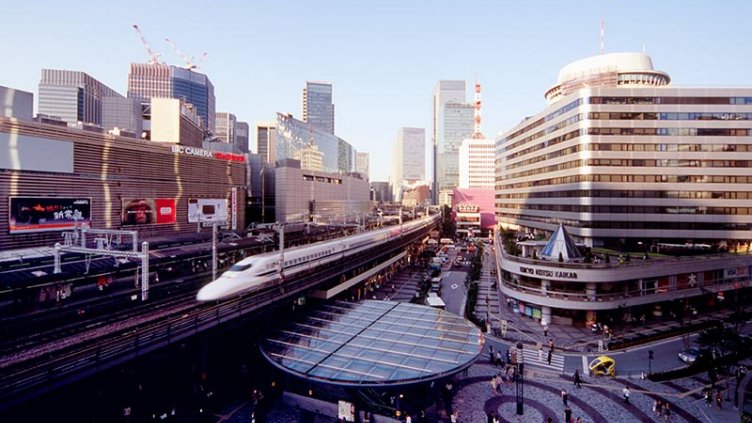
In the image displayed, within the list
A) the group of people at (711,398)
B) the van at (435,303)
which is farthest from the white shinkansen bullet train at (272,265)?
the group of people at (711,398)

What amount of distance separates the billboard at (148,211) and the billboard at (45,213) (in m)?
6.14

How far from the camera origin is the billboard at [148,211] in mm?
60562

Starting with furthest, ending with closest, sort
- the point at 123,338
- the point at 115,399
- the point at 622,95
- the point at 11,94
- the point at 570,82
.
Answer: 1. the point at 570,82
2. the point at 622,95
3. the point at 11,94
4. the point at 115,399
5. the point at 123,338

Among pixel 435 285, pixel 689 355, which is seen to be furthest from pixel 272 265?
pixel 689 355

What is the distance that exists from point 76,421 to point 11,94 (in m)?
45.9

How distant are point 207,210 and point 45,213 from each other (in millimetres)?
28557

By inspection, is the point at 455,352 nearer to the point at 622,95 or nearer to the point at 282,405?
the point at 282,405

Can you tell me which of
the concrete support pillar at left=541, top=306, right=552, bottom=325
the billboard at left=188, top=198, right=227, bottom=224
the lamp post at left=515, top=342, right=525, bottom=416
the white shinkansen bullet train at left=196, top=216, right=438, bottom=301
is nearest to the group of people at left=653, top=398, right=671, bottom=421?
the lamp post at left=515, top=342, right=525, bottom=416

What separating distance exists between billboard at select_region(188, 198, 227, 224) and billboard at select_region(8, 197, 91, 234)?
61.9ft

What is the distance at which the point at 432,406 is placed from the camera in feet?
94.4

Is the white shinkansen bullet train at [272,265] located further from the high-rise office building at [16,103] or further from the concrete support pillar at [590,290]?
the high-rise office building at [16,103]

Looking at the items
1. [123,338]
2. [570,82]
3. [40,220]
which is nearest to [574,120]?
[570,82]

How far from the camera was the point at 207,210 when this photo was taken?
7638cm

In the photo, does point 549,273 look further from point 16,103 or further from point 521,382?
point 16,103
